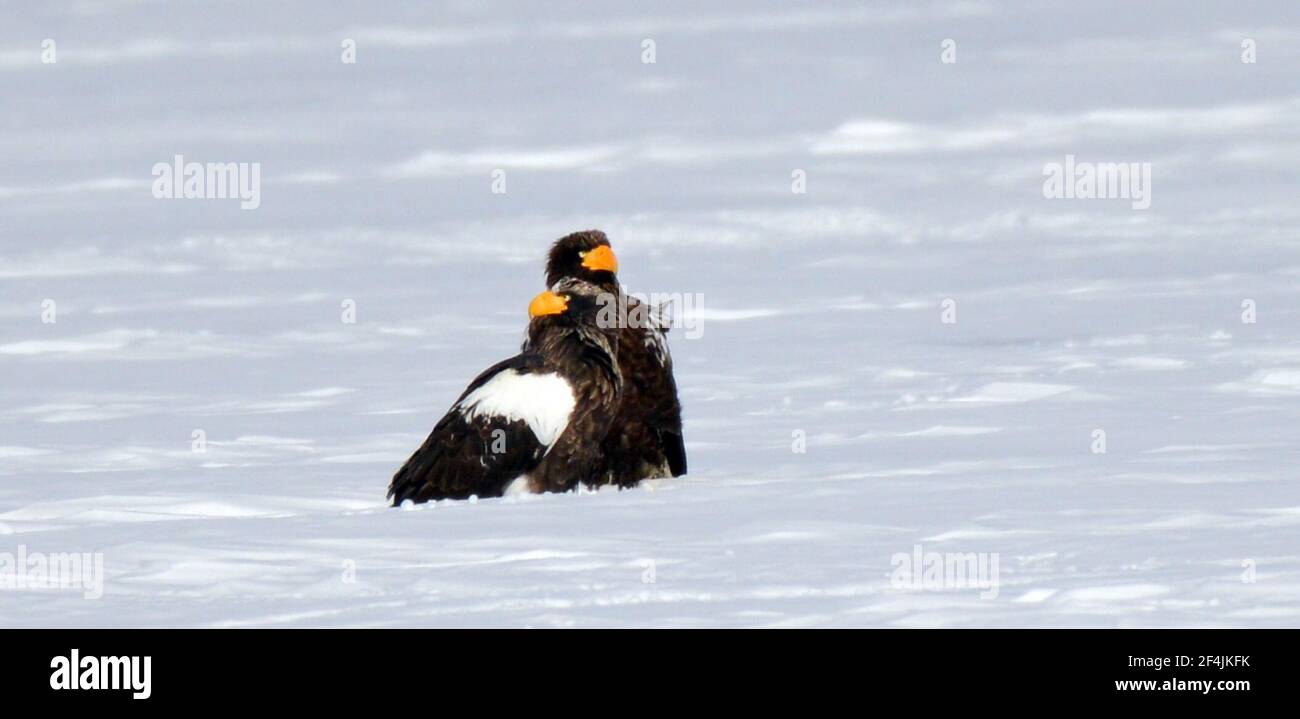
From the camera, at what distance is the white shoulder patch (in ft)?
27.2

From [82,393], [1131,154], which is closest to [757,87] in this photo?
[1131,154]

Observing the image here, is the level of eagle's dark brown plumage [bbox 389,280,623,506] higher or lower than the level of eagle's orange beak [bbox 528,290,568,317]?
lower

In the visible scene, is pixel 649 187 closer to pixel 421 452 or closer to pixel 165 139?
pixel 165 139

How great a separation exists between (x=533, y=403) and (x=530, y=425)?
0.08 meters

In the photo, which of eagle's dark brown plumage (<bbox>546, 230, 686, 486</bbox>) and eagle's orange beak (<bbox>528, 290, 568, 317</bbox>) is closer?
eagle's orange beak (<bbox>528, 290, 568, 317</bbox>)

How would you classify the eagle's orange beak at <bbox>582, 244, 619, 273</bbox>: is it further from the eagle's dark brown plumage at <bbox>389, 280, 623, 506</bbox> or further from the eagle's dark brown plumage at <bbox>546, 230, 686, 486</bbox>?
the eagle's dark brown plumage at <bbox>389, 280, 623, 506</bbox>

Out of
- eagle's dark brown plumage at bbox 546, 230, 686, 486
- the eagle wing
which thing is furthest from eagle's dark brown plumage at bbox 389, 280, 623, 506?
eagle's dark brown plumage at bbox 546, 230, 686, 486

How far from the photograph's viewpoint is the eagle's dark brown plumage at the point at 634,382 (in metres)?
8.96

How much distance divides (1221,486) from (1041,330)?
7.62 m

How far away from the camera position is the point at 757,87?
31172mm

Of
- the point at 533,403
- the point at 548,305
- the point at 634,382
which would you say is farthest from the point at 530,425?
the point at 634,382

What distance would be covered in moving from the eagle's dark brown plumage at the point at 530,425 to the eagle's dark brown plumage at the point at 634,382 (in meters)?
0.43

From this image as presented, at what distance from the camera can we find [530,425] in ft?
27.2

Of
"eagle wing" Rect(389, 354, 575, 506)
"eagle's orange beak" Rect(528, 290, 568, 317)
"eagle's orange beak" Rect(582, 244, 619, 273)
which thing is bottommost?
"eagle wing" Rect(389, 354, 575, 506)
